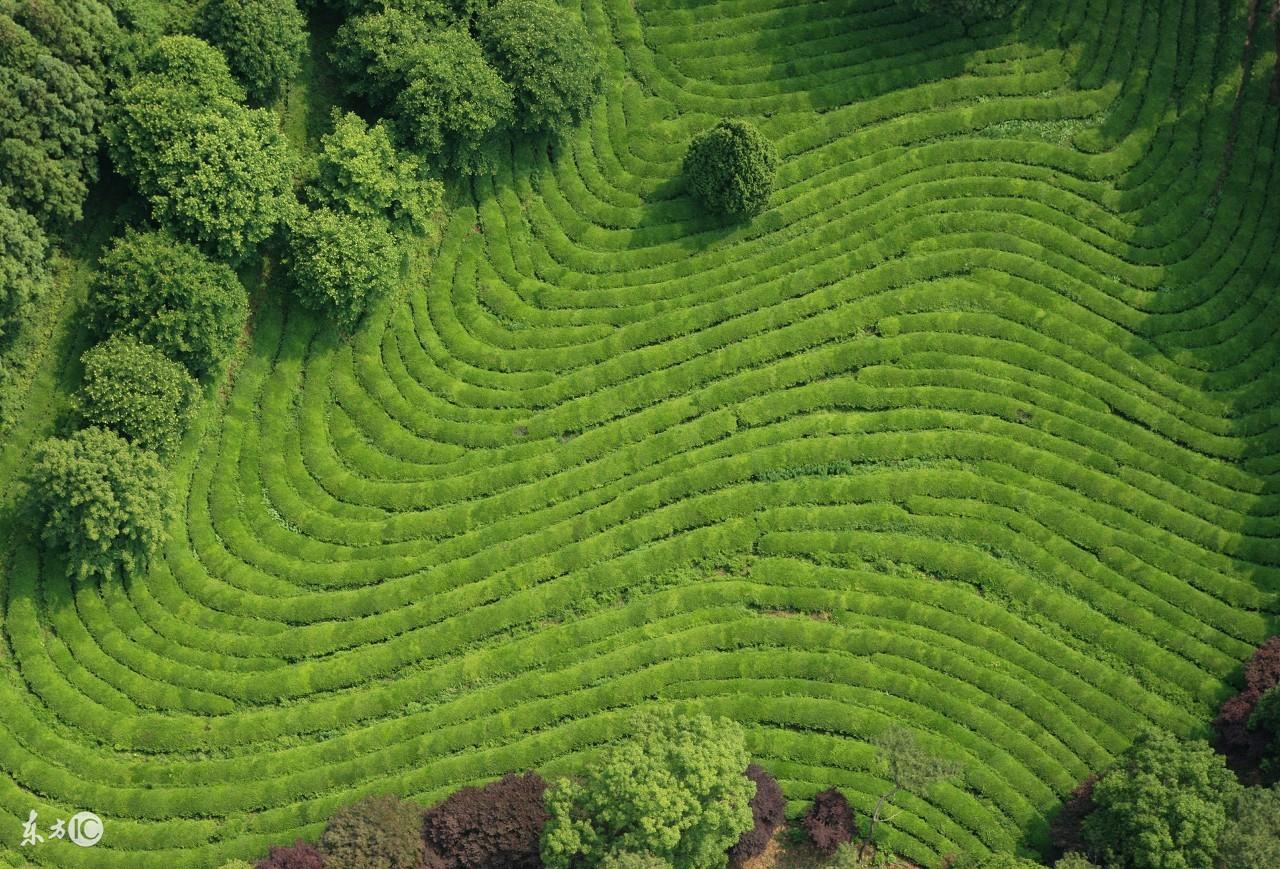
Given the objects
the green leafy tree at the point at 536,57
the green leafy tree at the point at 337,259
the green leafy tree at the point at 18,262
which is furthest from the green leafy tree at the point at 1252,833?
the green leafy tree at the point at 18,262

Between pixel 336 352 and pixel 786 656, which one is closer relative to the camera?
pixel 786 656

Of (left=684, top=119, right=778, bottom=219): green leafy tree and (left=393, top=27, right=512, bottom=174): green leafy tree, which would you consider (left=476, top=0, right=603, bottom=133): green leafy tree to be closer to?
(left=393, top=27, right=512, bottom=174): green leafy tree

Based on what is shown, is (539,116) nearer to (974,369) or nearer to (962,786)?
(974,369)

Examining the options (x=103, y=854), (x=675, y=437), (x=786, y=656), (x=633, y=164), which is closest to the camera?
(x=103, y=854)

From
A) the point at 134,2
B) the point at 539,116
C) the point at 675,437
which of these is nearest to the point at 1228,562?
the point at 675,437

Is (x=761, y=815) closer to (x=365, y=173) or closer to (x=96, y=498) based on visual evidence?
(x=96, y=498)

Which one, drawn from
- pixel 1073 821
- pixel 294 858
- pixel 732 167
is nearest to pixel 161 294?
pixel 294 858

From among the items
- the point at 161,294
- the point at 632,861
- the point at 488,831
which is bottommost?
the point at 488,831
